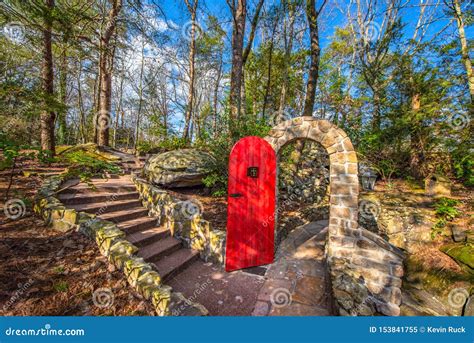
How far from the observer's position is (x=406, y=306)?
293 cm

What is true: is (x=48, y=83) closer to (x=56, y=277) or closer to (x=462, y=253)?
(x=56, y=277)

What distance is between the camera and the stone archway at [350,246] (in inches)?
112

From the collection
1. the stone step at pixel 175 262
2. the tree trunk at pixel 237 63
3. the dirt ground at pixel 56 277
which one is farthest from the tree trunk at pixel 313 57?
the dirt ground at pixel 56 277

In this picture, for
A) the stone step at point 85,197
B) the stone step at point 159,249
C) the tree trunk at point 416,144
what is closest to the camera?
the stone step at point 159,249

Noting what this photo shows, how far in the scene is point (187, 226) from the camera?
4148 millimetres

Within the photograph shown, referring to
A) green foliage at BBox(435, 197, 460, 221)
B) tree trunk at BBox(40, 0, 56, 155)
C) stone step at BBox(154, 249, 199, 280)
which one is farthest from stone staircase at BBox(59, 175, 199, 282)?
green foliage at BBox(435, 197, 460, 221)

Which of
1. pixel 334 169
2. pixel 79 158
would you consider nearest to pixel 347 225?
pixel 334 169

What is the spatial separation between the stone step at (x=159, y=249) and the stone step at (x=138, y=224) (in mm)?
480

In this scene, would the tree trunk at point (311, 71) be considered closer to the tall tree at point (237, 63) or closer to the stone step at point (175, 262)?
the tall tree at point (237, 63)

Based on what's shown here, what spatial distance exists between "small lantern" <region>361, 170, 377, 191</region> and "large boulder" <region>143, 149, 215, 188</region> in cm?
536

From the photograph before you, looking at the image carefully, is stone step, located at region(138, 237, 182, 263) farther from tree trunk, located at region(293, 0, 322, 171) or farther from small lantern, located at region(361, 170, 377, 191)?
small lantern, located at region(361, 170, 377, 191)

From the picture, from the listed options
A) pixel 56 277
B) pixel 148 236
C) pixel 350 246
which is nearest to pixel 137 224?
pixel 148 236

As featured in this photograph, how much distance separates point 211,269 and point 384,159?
691cm

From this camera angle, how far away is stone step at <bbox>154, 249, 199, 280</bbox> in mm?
3273
